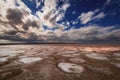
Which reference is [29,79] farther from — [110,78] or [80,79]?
[110,78]

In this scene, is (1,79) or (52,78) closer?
(1,79)

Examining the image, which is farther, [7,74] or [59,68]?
[59,68]

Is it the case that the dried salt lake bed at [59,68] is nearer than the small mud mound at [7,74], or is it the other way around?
the small mud mound at [7,74]

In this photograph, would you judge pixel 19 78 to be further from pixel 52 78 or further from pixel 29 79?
pixel 52 78

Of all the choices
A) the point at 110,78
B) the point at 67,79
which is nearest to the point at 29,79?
the point at 67,79

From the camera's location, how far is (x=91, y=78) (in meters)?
4.45

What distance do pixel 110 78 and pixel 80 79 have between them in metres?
1.62

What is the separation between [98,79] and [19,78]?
4.04 metres

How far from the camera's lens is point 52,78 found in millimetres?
4445

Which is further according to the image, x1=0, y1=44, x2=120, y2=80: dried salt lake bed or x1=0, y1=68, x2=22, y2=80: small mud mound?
x1=0, y1=44, x2=120, y2=80: dried salt lake bed

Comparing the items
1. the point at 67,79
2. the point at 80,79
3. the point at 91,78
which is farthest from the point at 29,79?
the point at 91,78

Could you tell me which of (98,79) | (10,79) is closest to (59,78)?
(98,79)

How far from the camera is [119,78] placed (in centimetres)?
445

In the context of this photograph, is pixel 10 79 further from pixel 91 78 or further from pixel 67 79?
pixel 91 78
